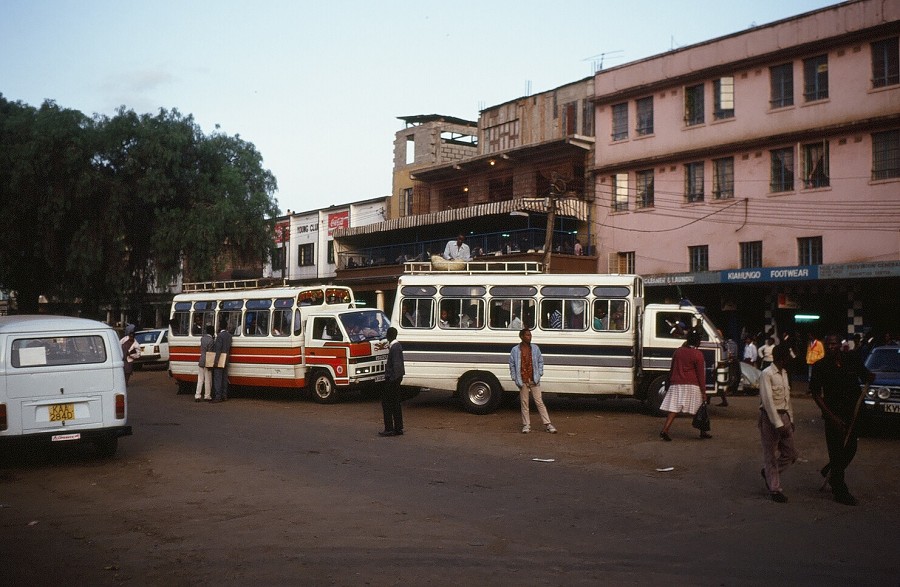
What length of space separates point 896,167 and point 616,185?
1052 cm

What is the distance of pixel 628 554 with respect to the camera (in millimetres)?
7023

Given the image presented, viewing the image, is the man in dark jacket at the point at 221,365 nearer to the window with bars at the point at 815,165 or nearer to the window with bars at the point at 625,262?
the window with bars at the point at 625,262

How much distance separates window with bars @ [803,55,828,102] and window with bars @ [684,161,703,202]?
14.7 ft

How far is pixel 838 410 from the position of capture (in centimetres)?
945

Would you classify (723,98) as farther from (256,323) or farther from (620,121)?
(256,323)

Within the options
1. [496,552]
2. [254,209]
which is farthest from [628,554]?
[254,209]

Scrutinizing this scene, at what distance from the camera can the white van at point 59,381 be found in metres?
11.1

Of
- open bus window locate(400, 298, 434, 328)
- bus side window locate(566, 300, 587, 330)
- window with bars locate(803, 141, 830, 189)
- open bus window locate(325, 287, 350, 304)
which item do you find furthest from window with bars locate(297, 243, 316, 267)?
bus side window locate(566, 300, 587, 330)

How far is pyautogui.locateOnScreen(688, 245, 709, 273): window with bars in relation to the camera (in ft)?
100

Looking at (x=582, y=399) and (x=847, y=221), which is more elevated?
(x=847, y=221)

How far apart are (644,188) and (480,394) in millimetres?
17158

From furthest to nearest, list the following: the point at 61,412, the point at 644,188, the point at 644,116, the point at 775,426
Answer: the point at 644,116 → the point at 644,188 → the point at 61,412 → the point at 775,426

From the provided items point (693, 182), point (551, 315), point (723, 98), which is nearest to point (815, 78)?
point (723, 98)

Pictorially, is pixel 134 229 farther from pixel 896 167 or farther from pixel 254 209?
pixel 896 167
